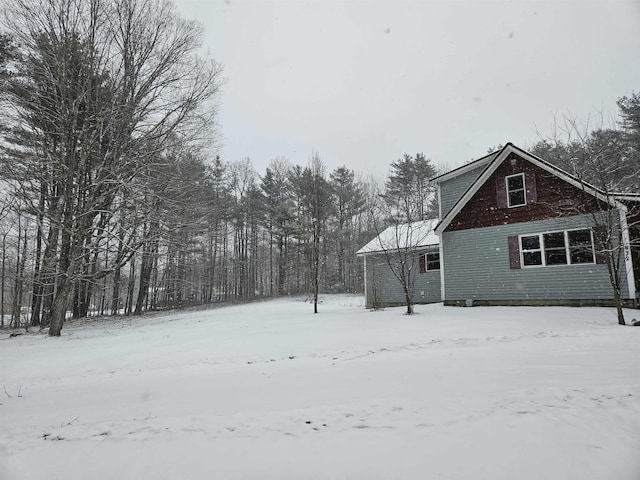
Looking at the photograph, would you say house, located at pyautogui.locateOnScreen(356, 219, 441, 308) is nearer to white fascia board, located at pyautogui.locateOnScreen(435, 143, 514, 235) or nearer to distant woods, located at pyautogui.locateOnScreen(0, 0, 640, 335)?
white fascia board, located at pyautogui.locateOnScreen(435, 143, 514, 235)

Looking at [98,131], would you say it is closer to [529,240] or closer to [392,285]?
[392,285]

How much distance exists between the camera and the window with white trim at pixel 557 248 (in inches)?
443

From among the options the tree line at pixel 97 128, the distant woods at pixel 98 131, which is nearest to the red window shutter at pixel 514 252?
the distant woods at pixel 98 131

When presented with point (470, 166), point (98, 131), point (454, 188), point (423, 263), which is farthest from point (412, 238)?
point (98, 131)

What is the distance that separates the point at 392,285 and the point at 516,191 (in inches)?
306

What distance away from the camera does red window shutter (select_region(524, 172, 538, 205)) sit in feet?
39.6

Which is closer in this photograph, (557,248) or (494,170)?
(557,248)

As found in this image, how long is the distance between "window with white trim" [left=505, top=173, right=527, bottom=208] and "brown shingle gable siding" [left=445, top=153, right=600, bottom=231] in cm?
17

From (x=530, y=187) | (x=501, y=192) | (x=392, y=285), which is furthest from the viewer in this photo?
(x=392, y=285)

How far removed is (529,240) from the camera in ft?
41.3

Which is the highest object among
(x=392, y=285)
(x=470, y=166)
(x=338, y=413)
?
(x=470, y=166)

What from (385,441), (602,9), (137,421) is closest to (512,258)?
(602,9)

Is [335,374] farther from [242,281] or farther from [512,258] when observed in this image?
[242,281]

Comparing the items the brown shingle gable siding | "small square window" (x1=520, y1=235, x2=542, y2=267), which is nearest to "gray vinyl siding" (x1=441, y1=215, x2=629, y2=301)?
the brown shingle gable siding
